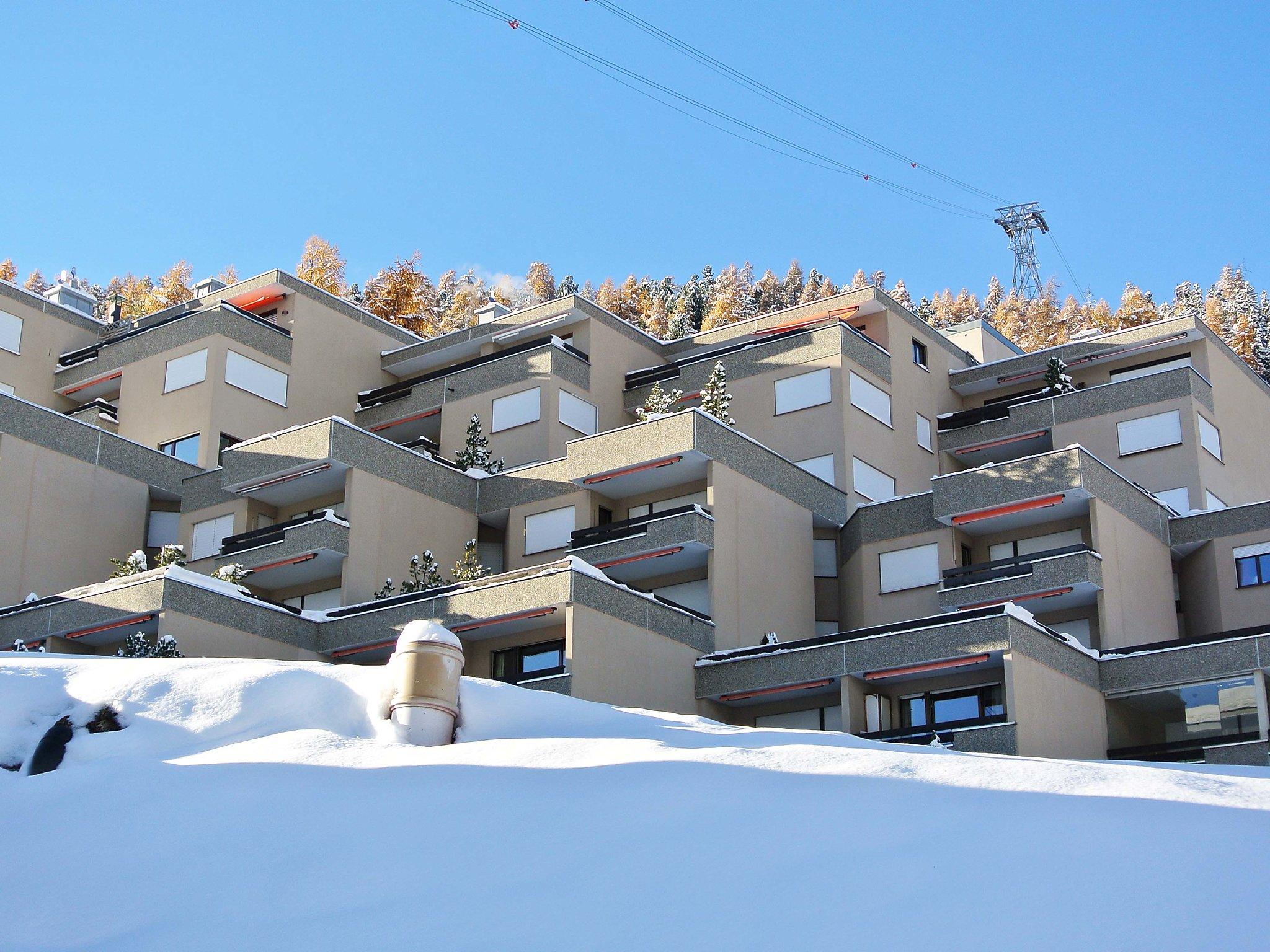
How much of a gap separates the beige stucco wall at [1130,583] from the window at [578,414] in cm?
1708

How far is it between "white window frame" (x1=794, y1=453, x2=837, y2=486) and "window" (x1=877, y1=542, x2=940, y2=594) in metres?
3.87

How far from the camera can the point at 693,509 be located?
138ft

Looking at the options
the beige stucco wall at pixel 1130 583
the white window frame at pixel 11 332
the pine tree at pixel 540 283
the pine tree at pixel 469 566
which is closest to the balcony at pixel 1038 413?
the beige stucco wall at pixel 1130 583

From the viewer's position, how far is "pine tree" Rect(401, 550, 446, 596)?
1693 inches

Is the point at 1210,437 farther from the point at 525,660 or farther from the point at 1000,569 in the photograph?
the point at 525,660

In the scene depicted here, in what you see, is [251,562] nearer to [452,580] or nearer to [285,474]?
[285,474]

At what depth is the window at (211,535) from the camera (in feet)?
154

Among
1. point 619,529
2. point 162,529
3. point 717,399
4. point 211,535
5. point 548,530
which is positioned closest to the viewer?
point 619,529

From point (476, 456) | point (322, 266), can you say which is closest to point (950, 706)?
point (476, 456)

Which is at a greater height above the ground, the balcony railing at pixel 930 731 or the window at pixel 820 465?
the window at pixel 820 465

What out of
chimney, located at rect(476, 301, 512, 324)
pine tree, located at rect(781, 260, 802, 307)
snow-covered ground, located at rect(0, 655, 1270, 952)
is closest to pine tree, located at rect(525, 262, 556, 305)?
pine tree, located at rect(781, 260, 802, 307)

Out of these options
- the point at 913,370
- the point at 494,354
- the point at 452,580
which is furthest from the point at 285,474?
the point at 913,370

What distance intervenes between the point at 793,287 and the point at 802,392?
102 meters

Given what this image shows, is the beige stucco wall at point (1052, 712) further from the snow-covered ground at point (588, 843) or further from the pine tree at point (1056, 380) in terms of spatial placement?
the pine tree at point (1056, 380)
